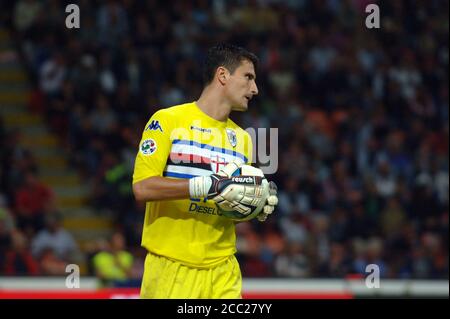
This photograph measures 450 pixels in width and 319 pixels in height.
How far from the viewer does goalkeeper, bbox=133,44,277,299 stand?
500cm

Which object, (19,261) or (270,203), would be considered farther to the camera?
(19,261)

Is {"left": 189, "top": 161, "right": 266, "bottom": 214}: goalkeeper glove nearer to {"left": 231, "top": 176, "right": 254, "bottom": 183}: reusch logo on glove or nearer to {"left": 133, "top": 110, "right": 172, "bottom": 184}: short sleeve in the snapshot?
{"left": 231, "top": 176, "right": 254, "bottom": 183}: reusch logo on glove

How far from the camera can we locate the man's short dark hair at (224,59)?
5445mm

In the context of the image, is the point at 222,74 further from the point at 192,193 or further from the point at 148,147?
the point at 192,193

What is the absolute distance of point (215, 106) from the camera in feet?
17.8

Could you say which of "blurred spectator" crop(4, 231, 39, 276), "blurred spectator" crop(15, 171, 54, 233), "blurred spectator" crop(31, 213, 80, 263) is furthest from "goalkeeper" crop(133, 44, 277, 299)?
→ "blurred spectator" crop(15, 171, 54, 233)

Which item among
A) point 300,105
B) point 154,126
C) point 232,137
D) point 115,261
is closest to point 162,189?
point 154,126

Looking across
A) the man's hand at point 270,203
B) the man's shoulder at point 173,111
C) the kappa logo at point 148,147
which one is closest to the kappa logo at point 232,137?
the man's shoulder at point 173,111

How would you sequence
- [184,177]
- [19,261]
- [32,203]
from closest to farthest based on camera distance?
[184,177] → [19,261] → [32,203]

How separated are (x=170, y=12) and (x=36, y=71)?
7.48 ft

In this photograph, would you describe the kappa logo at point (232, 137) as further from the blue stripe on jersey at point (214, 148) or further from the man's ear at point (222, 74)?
the man's ear at point (222, 74)

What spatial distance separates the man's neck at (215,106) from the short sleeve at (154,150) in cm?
31

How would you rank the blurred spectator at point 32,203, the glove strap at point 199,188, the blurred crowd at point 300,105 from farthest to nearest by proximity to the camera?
the blurred crowd at point 300,105 → the blurred spectator at point 32,203 → the glove strap at point 199,188

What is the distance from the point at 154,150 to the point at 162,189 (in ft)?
0.78
